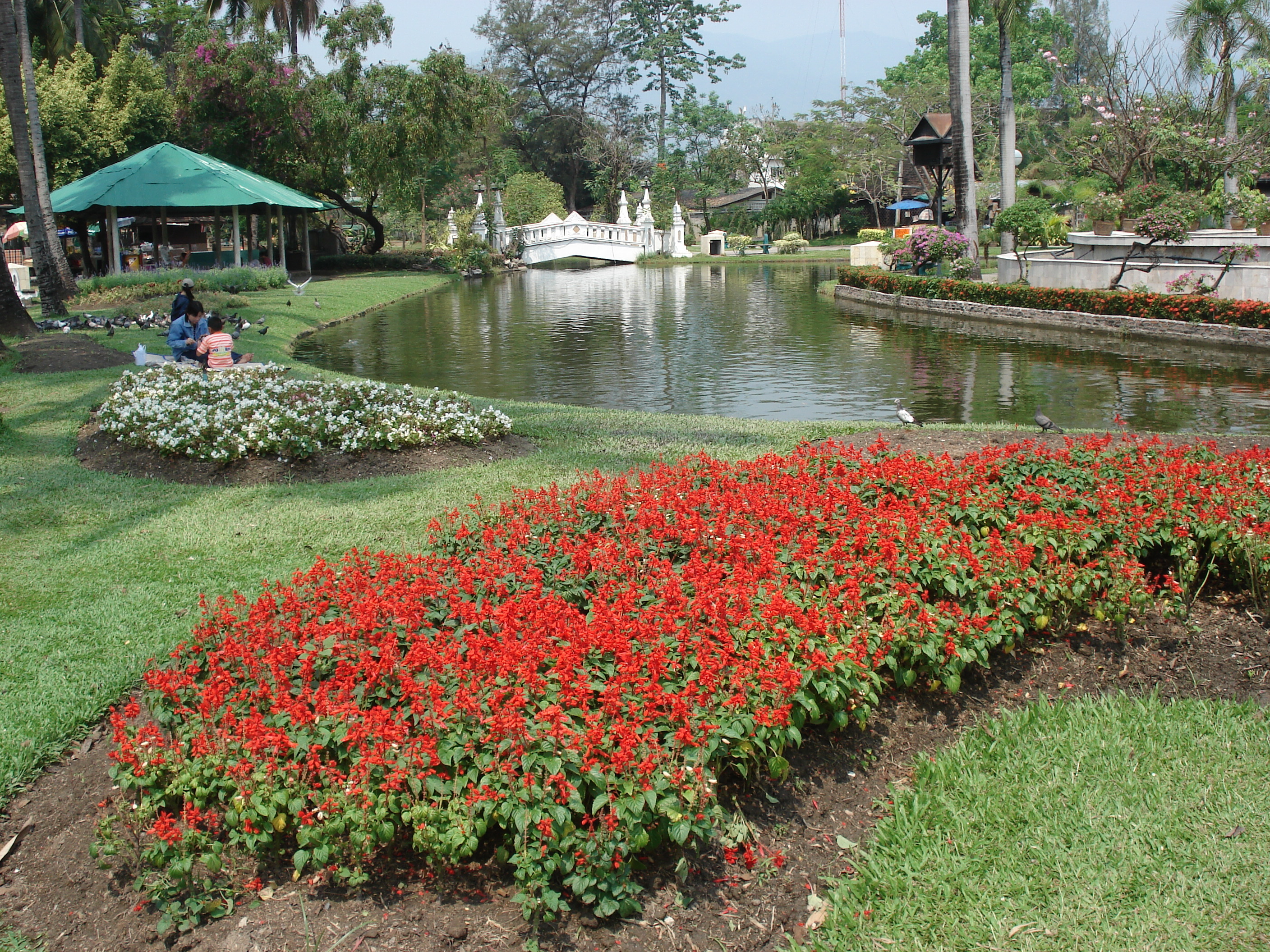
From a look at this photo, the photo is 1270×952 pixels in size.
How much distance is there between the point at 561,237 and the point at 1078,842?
54.2 m

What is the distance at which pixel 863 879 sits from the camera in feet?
10.9

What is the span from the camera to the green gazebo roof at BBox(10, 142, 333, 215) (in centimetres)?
2706

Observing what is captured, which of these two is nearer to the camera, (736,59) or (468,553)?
(468,553)

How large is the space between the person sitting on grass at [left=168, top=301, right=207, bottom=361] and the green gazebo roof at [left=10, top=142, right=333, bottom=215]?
1739 centimetres

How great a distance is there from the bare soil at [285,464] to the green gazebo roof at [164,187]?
2175 centimetres

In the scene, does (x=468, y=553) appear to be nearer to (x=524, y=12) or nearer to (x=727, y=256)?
(x=727, y=256)

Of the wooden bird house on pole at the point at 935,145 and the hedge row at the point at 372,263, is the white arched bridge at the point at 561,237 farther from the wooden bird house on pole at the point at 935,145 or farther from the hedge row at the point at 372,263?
the wooden bird house on pole at the point at 935,145

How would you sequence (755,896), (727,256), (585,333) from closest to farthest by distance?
(755,896), (585,333), (727,256)

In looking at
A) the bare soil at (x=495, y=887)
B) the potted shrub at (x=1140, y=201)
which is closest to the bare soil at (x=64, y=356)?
the bare soil at (x=495, y=887)

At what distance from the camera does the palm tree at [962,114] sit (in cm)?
2498

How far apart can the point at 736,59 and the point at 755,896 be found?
7531cm

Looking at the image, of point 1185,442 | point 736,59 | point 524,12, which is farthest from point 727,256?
point 1185,442

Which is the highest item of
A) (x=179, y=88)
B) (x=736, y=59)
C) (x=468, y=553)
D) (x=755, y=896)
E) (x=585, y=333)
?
(x=736, y=59)

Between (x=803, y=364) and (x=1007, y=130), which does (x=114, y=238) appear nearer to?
(x=803, y=364)
